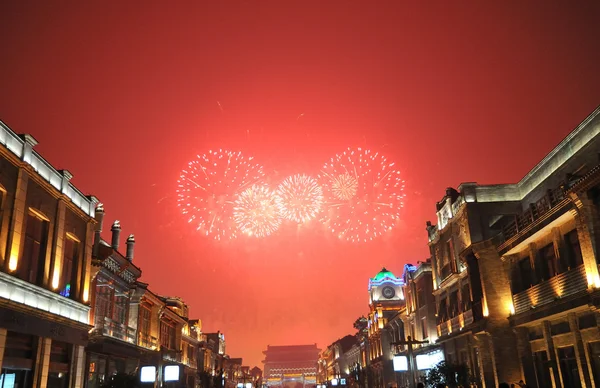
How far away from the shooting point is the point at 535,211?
24.1 meters

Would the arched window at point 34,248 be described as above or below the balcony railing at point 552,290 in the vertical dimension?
above

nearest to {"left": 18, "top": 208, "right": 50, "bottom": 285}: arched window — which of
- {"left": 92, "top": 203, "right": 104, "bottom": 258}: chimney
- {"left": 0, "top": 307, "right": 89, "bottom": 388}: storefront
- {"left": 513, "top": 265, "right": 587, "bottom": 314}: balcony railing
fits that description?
{"left": 0, "top": 307, "right": 89, "bottom": 388}: storefront

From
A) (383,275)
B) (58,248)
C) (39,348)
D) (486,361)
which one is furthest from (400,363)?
(383,275)

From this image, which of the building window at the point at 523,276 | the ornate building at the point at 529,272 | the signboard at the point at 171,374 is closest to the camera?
the ornate building at the point at 529,272

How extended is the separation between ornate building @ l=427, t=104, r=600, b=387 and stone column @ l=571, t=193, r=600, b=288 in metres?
0.04

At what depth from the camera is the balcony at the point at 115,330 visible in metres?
27.8

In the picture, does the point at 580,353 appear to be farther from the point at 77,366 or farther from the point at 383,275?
the point at 383,275

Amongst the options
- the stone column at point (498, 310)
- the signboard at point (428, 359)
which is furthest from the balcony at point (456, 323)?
the stone column at point (498, 310)

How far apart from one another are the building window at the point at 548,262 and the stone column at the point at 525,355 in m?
3.88

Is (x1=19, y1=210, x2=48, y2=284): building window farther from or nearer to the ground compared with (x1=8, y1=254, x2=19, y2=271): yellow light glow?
farther from the ground

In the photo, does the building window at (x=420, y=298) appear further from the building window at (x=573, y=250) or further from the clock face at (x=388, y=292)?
the clock face at (x=388, y=292)

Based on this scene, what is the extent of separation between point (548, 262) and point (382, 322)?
44.9m

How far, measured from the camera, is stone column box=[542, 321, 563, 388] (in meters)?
23.6

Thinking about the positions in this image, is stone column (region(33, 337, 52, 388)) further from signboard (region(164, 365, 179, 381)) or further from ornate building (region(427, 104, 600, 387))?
ornate building (region(427, 104, 600, 387))
